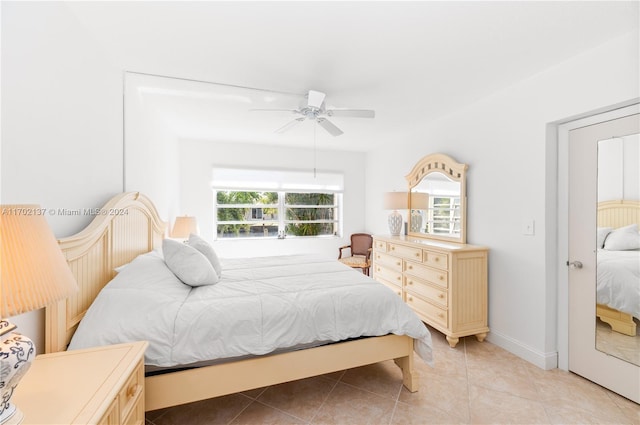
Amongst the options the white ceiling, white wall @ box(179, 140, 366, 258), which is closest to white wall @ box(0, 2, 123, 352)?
the white ceiling

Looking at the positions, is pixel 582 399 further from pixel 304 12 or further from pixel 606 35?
pixel 304 12

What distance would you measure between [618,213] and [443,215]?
1.54 meters

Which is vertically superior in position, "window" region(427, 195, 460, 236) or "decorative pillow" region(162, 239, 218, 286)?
"window" region(427, 195, 460, 236)

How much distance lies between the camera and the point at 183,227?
3.79m

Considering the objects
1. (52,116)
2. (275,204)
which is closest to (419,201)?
(275,204)

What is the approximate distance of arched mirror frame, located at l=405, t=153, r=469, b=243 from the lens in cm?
317

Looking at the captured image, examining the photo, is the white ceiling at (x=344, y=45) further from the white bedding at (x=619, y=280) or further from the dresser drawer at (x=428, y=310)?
the dresser drawer at (x=428, y=310)

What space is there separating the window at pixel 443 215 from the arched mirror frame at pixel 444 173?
0.20 ft

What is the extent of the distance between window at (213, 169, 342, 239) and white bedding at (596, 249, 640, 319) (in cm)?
386

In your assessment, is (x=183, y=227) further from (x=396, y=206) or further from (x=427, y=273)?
(x=427, y=273)

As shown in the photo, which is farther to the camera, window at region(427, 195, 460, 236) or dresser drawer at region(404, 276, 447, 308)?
window at region(427, 195, 460, 236)

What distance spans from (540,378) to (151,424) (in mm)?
2880

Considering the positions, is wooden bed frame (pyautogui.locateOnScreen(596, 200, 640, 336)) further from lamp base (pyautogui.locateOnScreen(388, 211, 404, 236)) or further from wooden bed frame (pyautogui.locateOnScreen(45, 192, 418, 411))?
lamp base (pyautogui.locateOnScreen(388, 211, 404, 236))

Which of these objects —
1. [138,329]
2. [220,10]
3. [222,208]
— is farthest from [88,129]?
[222,208]
